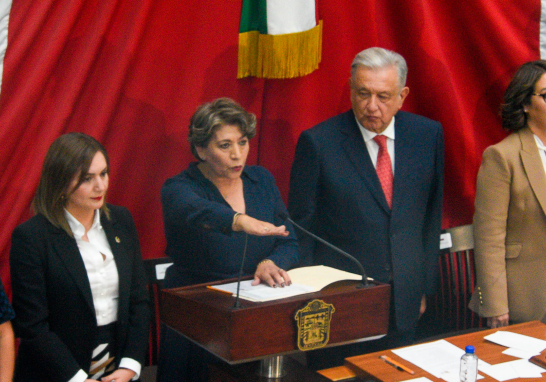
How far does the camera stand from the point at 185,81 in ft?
8.46

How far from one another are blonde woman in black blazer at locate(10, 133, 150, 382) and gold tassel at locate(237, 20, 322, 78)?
932 millimetres

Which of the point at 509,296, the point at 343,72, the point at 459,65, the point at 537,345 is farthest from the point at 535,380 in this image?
the point at 459,65

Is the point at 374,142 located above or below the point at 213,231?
above

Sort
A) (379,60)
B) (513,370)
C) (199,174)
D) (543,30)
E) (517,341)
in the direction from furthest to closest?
1. (543,30)
2. (379,60)
3. (199,174)
4. (517,341)
5. (513,370)

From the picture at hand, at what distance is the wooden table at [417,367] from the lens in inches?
69.1

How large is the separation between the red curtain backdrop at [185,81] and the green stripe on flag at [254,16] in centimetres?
4

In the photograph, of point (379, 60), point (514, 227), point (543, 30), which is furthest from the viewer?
point (543, 30)

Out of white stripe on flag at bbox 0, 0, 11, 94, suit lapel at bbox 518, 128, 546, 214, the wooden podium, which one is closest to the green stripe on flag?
white stripe on flag at bbox 0, 0, 11, 94

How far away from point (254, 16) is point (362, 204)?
952mm

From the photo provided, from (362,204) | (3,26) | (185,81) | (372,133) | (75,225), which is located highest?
(3,26)

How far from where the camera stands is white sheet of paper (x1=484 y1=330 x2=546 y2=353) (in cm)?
197

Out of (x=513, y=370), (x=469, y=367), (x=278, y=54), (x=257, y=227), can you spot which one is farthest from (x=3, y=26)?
(x=513, y=370)

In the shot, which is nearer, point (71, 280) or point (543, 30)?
point (71, 280)

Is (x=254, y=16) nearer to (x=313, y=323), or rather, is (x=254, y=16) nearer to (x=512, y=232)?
(x=512, y=232)
